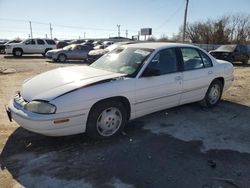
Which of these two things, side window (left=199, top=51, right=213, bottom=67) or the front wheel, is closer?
side window (left=199, top=51, right=213, bottom=67)

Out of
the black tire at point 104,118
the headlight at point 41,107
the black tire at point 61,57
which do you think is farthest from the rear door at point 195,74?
the black tire at point 61,57

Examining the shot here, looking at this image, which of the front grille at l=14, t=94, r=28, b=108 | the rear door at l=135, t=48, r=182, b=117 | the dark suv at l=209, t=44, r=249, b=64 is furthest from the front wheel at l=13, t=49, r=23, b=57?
the rear door at l=135, t=48, r=182, b=117

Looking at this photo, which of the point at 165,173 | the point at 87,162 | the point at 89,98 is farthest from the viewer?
the point at 89,98

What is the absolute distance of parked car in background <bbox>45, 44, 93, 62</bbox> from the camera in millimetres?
21281

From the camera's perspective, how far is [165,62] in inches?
208

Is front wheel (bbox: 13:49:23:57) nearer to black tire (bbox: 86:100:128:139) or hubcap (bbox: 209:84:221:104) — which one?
hubcap (bbox: 209:84:221:104)

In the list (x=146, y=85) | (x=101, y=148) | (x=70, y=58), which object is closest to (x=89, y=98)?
(x=101, y=148)

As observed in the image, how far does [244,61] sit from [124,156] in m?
20.4

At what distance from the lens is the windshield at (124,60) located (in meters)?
4.90

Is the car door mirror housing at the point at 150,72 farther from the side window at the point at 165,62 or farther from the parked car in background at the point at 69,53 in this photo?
the parked car in background at the point at 69,53

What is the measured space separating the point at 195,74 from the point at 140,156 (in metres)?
2.64

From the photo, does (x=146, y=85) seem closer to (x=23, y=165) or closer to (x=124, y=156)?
(x=124, y=156)

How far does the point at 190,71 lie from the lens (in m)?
5.70

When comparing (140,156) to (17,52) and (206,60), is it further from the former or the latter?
(17,52)
